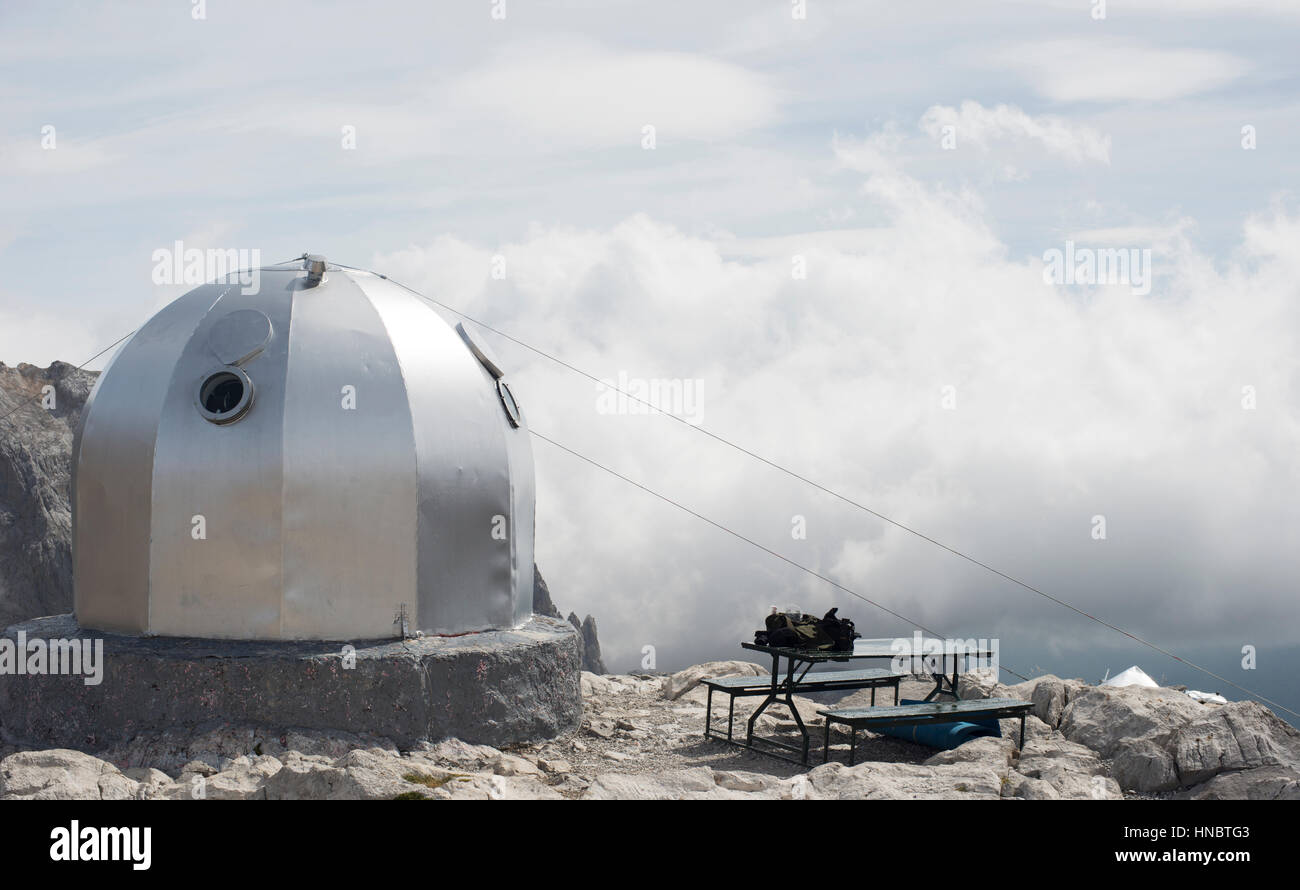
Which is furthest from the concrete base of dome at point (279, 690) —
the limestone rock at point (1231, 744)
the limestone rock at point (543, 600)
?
the limestone rock at point (543, 600)

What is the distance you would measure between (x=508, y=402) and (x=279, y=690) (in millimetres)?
3874

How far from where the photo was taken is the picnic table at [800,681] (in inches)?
416

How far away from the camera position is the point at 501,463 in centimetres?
1177

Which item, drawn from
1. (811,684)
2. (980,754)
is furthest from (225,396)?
(980,754)

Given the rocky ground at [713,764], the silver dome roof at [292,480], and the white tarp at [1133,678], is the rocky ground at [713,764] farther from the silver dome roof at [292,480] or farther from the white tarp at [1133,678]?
the white tarp at [1133,678]

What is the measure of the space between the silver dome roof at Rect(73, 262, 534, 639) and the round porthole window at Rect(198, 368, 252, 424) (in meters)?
0.02

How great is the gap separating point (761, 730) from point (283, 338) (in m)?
6.46

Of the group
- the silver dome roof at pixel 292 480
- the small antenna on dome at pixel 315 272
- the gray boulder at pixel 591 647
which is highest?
the small antenna on dome at pixel 315 272

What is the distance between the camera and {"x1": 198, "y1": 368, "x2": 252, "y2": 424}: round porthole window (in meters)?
10.7

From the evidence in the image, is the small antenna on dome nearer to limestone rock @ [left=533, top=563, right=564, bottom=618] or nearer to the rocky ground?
Result: the rocky ground

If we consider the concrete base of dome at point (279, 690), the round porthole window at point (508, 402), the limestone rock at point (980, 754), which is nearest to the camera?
the limestone rock at point (980, 754)

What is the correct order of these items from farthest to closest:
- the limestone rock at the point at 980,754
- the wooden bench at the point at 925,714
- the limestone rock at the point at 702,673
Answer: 1. the limestone rock at the point at 702,673
2. the wooden bench at the point at 925,714
3. the limestone rock at the point at 980,754

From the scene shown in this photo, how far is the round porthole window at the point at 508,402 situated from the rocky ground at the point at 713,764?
11.4 feet

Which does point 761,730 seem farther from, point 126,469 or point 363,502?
point 126,469
